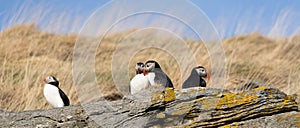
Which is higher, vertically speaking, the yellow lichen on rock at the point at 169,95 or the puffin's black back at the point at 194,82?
the puffin's black back at the point at 194,82

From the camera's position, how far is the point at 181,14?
8.16 meters

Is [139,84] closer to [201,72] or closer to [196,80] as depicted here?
[196,80]

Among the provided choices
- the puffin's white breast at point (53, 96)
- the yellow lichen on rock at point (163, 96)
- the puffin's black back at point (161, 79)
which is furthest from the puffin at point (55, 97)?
the yellow lichen on rock at point (163, 96)

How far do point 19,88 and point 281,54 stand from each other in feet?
36.6

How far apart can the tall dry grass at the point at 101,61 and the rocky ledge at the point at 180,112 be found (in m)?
2.57

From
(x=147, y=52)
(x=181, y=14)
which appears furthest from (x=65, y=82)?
(x=181, y=14)

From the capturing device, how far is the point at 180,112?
253 inches

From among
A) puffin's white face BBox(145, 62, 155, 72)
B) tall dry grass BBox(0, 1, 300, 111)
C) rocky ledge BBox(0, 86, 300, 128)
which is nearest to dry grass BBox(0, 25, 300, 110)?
tall dry grass BBox(0, 1, 300, 111)

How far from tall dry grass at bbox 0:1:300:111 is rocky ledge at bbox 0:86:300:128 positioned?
257 centimetres

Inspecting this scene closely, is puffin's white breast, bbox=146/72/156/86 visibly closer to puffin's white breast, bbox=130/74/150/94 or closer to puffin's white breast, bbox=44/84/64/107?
puffin's white breast, bbox=130/74/150/94

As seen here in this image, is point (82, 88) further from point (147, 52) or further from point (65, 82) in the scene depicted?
point (147, 52)

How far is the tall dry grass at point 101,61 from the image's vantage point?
39.6ft

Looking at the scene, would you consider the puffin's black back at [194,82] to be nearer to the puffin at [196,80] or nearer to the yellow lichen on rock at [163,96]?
the puffin at [196,80]

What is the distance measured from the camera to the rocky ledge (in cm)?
637
